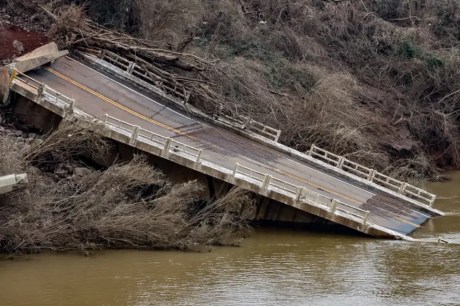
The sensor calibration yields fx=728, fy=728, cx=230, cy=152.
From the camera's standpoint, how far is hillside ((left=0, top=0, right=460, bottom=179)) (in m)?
30.6

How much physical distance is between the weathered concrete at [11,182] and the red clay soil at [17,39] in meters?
10.9

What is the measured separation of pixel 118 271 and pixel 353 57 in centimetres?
2772

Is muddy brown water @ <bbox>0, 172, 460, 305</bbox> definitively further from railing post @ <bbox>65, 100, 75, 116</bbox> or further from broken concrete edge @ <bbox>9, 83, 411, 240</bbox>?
railing post @ <bbox>65, 100, 75, 116</bbox>

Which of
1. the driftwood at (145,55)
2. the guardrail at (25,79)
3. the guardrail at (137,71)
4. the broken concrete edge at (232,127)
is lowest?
the guardrail at (25,79)

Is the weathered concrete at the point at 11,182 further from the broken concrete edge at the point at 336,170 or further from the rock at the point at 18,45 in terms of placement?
the rock at the point at 18,45

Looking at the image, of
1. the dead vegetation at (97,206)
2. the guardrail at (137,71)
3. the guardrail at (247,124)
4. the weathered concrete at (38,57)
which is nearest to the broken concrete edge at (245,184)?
the dead vegetation at (97,206)

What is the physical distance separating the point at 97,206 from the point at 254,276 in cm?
475

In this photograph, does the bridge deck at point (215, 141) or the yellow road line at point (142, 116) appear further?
the yellow road line at point (142, 116)

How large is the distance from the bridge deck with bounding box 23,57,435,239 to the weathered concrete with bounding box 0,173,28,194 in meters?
7.17

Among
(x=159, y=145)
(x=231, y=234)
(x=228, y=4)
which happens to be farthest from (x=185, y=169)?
(x=228, y=4)

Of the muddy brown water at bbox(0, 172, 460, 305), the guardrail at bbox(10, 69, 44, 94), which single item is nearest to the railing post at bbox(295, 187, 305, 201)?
the muddy brown water at bbox(0, 172, 460, 305)

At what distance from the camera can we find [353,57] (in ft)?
140

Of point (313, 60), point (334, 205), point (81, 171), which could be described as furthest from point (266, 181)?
point (313, 60)

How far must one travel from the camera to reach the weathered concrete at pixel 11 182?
17812 mm
